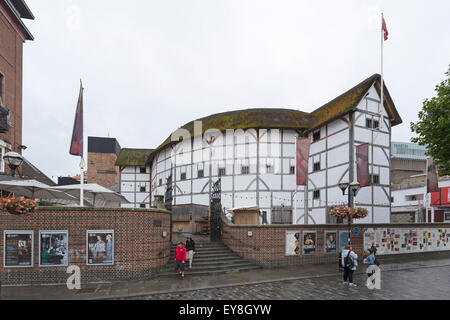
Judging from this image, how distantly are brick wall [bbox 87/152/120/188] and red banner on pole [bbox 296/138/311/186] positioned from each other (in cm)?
4061

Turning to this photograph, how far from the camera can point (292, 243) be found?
1573cm

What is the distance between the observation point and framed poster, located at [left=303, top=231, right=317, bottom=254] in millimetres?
15977

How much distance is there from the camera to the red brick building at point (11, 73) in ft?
59.1

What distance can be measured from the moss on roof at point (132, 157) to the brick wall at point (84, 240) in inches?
1123

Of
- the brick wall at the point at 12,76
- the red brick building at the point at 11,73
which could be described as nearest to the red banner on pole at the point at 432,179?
the red brick building at the point at 11,73

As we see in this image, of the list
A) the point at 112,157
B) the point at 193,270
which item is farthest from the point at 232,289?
the point at 112,157

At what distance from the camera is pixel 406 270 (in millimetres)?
14688

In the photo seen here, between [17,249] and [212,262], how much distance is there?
8375 mm

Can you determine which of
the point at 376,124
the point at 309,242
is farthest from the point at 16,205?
the point at 376,124

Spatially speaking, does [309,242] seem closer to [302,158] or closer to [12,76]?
[302,158]

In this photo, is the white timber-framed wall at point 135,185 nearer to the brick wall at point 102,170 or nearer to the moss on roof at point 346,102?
the brick wall at point 102,170

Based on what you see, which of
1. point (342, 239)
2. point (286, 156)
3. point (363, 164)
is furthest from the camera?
point (286, 156)
